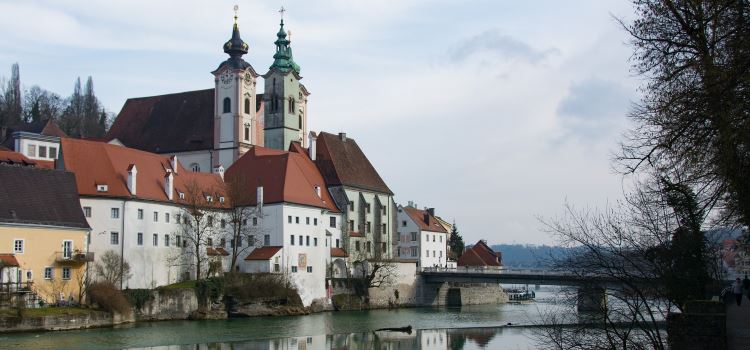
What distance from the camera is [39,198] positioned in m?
56.2

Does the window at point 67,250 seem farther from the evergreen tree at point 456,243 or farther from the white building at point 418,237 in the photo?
the evergreen tree at point 456,243

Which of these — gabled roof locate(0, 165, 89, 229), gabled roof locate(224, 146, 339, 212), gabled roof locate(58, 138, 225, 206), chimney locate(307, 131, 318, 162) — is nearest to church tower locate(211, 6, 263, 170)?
chimney locate(307, 131, 318, 162)

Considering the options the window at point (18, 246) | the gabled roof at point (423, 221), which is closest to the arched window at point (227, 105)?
the gabled roof at point (423, 221)

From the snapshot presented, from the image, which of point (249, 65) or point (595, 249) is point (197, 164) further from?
point (595, 249)

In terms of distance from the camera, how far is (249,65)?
9462cm

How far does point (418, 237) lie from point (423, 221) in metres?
4.26

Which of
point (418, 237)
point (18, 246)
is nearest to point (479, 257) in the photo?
point (418, 237)

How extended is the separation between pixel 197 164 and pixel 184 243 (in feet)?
86.2

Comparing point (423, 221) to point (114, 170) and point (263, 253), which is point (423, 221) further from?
point (114, 170)

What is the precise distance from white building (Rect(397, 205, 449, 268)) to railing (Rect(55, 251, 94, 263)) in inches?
2105

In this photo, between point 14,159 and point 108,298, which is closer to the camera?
point 108,298

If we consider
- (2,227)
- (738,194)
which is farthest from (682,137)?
(2,227)

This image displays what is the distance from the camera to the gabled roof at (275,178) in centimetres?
7388

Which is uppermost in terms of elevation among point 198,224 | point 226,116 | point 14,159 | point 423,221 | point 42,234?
point 226,116
